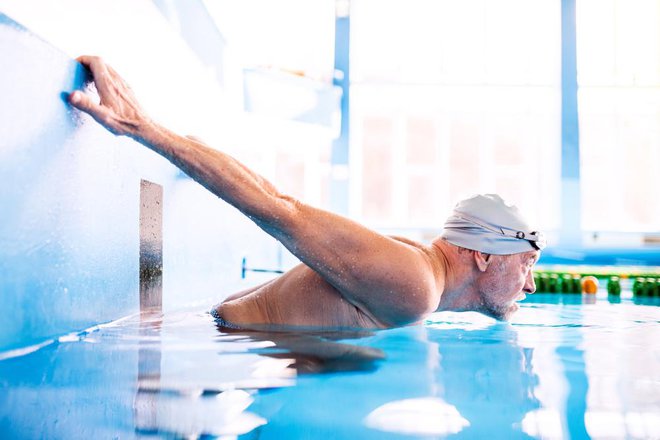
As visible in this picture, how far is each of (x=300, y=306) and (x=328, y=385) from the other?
870 mm

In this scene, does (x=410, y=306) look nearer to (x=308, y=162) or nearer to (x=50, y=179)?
(x=50, y=179)

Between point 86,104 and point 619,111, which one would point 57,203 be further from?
point 619,111

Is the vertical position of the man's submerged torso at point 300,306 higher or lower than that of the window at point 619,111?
lower

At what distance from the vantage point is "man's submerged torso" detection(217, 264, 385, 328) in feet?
7.50

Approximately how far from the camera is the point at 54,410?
1.25m

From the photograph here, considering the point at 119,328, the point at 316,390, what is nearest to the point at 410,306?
the point at 316,390

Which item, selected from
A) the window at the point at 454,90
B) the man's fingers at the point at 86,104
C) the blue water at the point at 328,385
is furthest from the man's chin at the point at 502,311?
the window at the point at 454,90

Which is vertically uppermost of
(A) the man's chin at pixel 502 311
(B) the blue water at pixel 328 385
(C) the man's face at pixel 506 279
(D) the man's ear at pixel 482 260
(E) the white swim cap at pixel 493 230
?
(E) the white swim cap at pixel 493 230

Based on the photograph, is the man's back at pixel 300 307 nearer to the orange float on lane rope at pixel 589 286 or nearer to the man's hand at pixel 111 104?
the man's hand at pixel 111 104

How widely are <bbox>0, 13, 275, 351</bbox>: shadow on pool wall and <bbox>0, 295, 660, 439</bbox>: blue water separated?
14 cm

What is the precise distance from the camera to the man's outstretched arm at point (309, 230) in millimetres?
1980

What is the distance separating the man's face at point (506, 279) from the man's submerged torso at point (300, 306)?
1.42ft

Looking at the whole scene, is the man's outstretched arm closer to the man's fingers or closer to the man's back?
the man's fingers

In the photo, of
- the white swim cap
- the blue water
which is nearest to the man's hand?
the blue water
